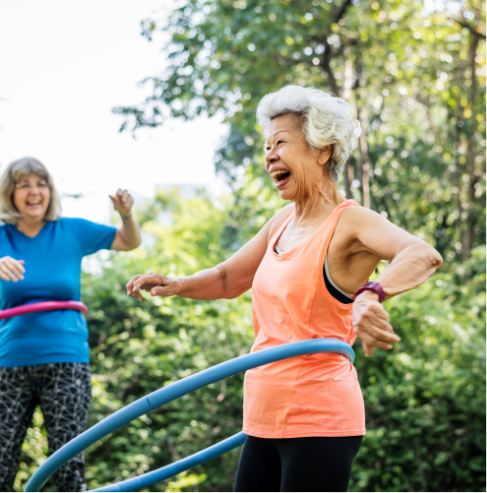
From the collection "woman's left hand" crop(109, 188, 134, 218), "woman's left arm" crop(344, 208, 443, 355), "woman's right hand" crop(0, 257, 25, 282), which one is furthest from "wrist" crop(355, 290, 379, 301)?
"woman's left hand" crop(109, 188, 134, 218)

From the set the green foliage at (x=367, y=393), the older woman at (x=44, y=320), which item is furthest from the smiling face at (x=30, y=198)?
the green foliage at (x=367, y=393)

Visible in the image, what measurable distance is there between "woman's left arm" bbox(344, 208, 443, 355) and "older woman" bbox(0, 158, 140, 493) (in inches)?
58.7

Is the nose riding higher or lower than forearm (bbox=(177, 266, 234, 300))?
higher

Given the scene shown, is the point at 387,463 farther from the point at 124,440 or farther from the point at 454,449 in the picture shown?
the point at 124,440

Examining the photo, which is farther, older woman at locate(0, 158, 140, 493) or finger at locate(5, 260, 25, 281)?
older woman at locate(0, 158, 140, 493)

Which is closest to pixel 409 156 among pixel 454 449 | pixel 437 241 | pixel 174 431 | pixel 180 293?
pixel 437 241

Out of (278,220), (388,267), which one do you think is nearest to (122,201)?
(278,220)

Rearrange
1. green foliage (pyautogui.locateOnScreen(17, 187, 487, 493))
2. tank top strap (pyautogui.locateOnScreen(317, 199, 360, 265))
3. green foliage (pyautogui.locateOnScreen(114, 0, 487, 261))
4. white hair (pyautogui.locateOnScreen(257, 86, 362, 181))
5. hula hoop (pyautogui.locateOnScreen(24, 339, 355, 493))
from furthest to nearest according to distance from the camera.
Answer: green foliage (pyautogui.locateOnScreen(114, 0, 487, 261)), green foliage (pyautogui.locateOnScreen(17, 187, 487, 493)), white hair (pyautogui.locateOnScreen(257, 86, 362, 181)), tank top strap (pyautogui.locateOnScreen(317, 199, 360, 265)), hula hoop (pyautogui.locateOnScreen(24, 339, 355, 493))

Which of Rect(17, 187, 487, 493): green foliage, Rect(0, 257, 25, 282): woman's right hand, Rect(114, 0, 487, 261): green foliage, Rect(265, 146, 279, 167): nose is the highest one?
Rect(114, 0, 487, 261): green foliage

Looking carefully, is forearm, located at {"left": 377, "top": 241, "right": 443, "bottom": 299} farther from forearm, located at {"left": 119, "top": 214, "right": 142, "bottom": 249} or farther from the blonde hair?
the blonde hair

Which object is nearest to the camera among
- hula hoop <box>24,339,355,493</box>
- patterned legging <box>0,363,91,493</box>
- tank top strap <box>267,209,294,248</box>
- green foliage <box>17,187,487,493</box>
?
hula hoop <box>24,339,355,493</box>

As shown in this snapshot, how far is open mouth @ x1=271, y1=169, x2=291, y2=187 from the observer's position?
1.97m

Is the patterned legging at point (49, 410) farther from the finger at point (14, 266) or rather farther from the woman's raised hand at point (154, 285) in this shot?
the woman's raised hand at point (154, 285)

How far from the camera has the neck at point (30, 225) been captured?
294cm
